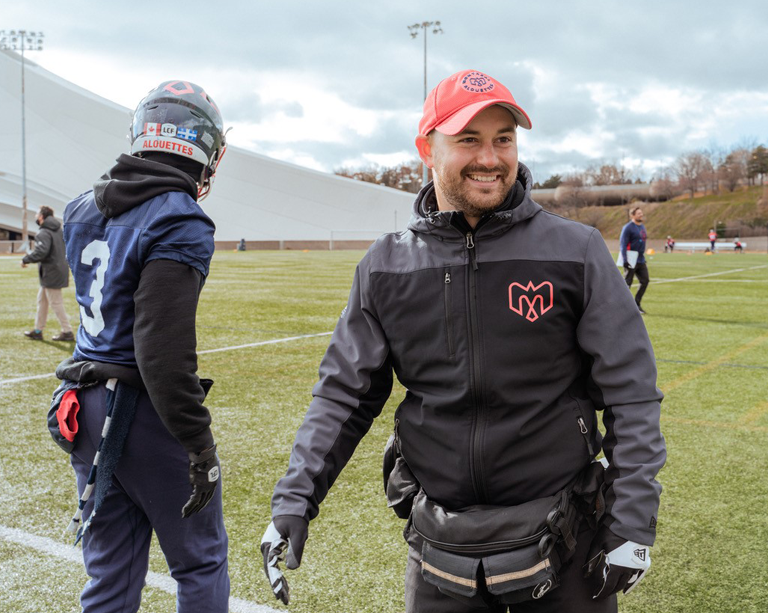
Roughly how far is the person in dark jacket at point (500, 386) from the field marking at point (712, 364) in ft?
18.1

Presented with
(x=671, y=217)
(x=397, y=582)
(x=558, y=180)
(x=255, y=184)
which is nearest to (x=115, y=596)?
(x=397, y=582)

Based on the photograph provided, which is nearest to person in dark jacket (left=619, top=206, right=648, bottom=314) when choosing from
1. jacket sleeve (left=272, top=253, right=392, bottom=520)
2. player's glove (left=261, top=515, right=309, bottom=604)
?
jacket sleeve (left=272, top=253, right=392, bottom=520)

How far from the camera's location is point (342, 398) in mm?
2102

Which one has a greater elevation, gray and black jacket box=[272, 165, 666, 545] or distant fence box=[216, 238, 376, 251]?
distant fence box=[216, 238, 376, 251]

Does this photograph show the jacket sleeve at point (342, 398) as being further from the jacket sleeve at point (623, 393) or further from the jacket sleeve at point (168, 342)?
the jacket sleeve at point (623, 393)

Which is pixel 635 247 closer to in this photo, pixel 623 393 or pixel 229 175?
pixel 623 393

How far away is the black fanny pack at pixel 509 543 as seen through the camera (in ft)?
6.09

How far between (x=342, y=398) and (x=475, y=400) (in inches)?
15.6

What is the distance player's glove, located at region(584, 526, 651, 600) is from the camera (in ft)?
5.95

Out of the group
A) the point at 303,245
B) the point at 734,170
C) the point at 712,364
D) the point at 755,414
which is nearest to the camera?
the point at 755,414

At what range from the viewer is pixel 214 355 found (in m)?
9.22

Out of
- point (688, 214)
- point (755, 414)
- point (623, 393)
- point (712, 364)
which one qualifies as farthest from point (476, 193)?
point (688, 214)

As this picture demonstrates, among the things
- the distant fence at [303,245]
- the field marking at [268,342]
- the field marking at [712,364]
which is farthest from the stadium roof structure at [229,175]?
the field marking at [712,364]

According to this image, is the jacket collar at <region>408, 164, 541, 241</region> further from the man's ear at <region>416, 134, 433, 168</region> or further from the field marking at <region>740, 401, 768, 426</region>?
the field marking at <region>740, 401, 768, 426</region>
